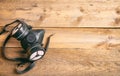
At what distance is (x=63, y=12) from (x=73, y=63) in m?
0.30

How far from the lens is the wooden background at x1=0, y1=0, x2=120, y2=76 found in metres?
1.15

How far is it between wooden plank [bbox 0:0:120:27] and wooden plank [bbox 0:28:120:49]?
0.04 meters

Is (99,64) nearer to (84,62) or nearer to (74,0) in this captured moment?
(84,62)

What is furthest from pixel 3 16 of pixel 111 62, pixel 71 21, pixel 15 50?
pixel 111 62

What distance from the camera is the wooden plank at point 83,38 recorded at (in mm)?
1199

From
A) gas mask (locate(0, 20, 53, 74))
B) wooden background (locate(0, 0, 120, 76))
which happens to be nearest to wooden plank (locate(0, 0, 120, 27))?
wooden background (locate(0, 0, 120, 76))

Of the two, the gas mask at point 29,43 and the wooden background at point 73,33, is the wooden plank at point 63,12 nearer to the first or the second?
the wooden background at point 73,33

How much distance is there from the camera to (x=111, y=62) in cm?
116

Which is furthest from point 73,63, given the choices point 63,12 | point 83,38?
point 63,12

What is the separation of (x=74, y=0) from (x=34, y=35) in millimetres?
331

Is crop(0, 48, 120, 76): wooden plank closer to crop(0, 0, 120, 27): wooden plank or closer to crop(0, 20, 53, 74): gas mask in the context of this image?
crop(0, 20, 53, 74): gas mask

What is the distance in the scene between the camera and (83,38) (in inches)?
47.9

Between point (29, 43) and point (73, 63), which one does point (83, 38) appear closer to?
point (73, 63)

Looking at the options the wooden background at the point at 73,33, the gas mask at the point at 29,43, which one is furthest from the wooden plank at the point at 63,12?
the gas mask at the point at 29,43
